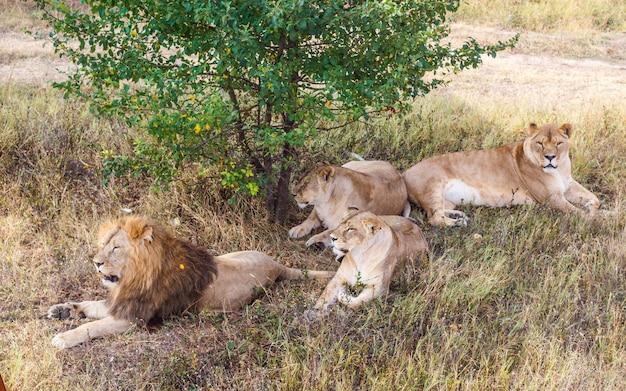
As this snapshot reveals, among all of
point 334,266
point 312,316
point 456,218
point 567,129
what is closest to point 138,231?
point 312,316

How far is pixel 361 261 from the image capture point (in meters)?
4.59

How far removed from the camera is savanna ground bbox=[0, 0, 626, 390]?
3.92 metres

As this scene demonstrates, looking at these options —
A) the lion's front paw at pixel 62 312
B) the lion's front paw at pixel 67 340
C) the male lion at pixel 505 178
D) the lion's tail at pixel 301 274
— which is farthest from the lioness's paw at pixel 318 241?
the lion's front paw at pixel 67 340

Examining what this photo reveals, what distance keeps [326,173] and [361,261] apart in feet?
3.93

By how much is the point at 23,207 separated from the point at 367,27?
3033 mm

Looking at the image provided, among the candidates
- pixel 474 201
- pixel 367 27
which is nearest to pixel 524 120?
pixel 474 201

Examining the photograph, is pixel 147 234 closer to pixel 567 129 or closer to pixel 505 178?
pixel 505 178

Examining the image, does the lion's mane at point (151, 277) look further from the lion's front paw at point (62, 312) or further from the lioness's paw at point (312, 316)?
the lioness's paw at point (312, 316)

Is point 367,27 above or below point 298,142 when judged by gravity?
above

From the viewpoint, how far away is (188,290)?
4.40m

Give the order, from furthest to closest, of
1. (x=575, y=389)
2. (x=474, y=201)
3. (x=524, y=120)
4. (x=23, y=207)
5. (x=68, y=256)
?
(x=524, y=120), (x=474, y=201), (x=23, y=207), (x=68, y=256), (x=575, y=389)

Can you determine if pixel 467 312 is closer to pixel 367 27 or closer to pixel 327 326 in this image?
pixel 327 326

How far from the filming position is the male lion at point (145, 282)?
4.26 m

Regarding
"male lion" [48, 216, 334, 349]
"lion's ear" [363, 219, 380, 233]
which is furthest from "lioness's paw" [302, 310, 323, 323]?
"lion's ear" [363, 219, 380, 233]
